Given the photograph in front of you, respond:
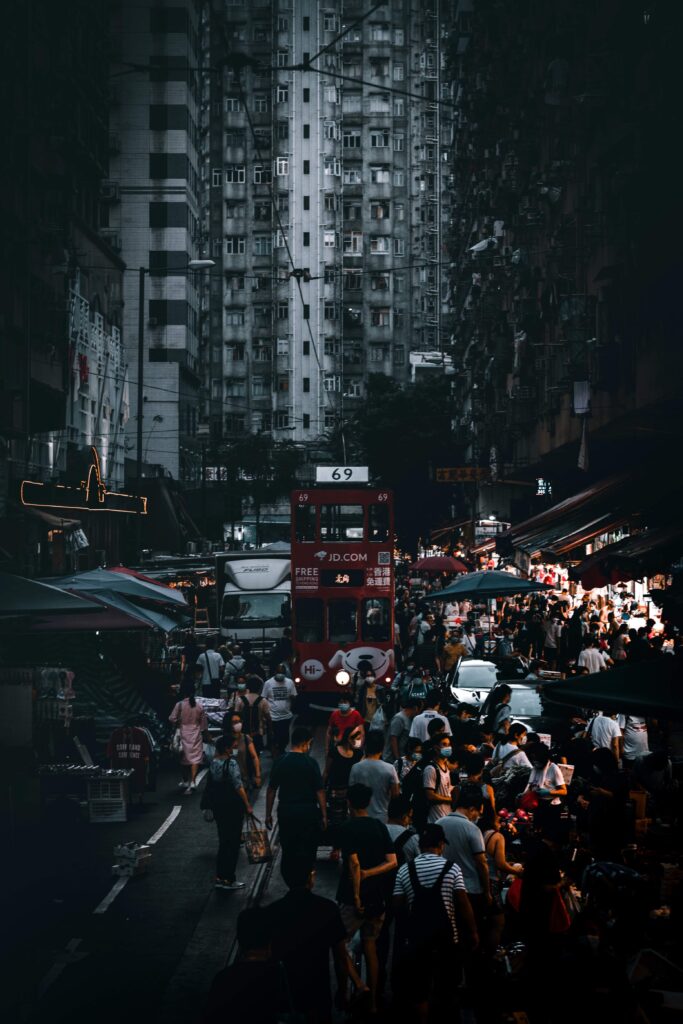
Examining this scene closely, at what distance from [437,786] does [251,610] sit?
→ 23.4m

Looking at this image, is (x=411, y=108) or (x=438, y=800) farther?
(x=411, y=108)

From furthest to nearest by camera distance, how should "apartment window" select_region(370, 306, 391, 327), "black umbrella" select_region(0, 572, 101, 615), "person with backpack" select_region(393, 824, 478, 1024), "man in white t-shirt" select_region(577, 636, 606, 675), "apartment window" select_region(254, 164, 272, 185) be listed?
"apartment window" select_region(370, 306, 391, 327) → "apartment window" select_region(254, 164, 272, 185) → "man in white t-shirt" select_region(577, 636, 606, 675) → "black umbrella" select_region(0, 572, 101, 615) → "person with backpack" select_region(393, 824, 478, 1024)

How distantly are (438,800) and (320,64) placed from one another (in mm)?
97132

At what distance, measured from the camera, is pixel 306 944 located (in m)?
7.00

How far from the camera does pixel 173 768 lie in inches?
814

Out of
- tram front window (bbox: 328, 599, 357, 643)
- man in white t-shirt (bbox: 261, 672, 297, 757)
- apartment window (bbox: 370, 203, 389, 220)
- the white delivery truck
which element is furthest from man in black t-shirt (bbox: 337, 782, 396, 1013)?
apartment window (bbox: 370, 203, 389, 220)

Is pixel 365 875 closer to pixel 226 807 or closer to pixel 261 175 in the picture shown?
pixel 226 807

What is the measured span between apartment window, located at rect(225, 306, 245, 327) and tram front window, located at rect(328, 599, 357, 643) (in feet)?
251

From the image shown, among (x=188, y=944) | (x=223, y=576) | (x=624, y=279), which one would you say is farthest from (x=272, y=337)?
(x=188, y=944)

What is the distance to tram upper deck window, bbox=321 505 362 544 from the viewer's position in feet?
85.4

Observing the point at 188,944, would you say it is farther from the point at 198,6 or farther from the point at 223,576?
the point at 198,6

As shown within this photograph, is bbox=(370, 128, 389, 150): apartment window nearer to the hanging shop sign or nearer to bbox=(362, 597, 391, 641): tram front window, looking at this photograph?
the hanging shop sign

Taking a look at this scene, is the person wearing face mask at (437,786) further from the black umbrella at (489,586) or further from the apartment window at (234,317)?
the apartment window at (234,317)

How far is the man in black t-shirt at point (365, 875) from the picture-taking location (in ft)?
29.3
